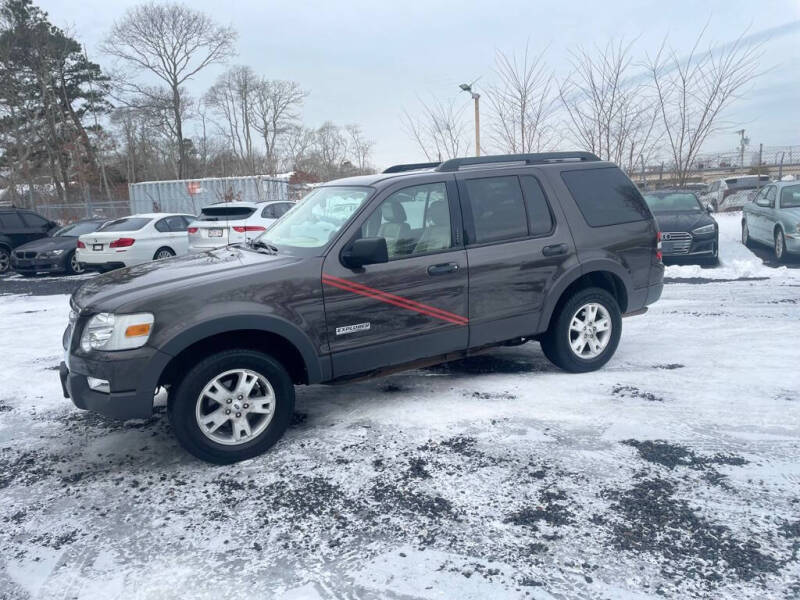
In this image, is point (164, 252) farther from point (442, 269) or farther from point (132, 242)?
point (442, 269)

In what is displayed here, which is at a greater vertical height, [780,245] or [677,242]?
[677,242]

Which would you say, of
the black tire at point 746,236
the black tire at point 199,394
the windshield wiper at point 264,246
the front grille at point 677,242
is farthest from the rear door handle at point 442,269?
the black tire at point 746,236

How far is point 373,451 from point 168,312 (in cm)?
158

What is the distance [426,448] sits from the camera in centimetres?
398

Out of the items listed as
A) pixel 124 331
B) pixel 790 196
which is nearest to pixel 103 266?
pixel 124 331

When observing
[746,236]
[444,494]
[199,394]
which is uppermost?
[746,236]

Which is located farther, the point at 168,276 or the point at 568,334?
the point at 568,334

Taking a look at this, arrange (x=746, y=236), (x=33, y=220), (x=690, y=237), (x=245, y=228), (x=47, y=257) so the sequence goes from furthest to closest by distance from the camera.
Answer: (x=33, y=220), (x=47, y=257), (x=746, y=236), (x=245, y=228), (x=690, y=237)

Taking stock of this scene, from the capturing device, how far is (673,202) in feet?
42.4

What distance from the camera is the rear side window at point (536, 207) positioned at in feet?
16.3

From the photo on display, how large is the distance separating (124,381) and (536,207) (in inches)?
133

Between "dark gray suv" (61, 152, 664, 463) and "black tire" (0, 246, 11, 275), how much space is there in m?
13.8

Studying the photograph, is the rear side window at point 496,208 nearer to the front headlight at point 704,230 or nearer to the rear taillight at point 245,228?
the front headlight at point 704,230

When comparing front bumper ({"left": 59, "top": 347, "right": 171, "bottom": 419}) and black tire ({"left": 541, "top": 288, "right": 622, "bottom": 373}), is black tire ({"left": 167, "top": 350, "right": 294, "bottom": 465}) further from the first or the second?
black tire ({"left": 541, "top": 288, "right": 622, "bottom": 373})
